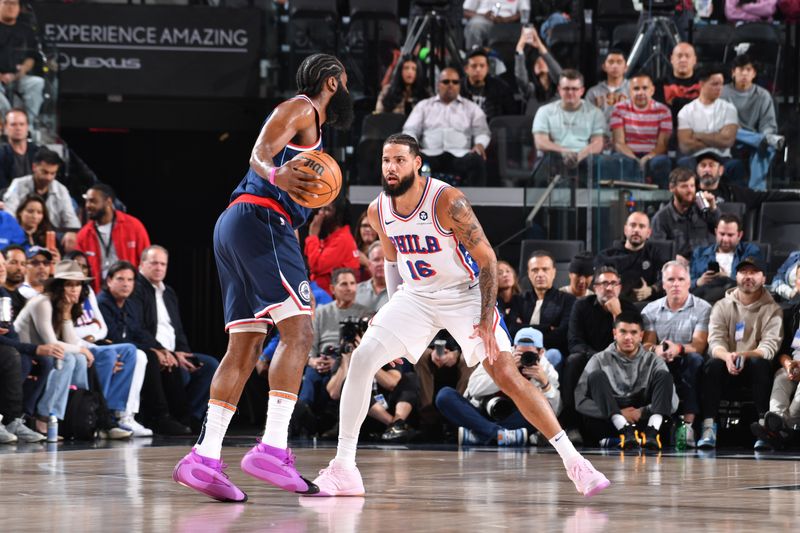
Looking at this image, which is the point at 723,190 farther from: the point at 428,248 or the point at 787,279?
the point at 428,248

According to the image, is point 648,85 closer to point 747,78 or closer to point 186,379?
point 747,78

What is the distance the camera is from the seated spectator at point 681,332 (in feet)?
33.4

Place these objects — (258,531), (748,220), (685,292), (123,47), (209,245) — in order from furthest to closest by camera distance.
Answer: (209,245) < (123,47) < (748,220) < (685,292) < (258,531)

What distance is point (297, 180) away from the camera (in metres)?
5.43

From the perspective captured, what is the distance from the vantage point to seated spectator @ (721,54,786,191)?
1287 centimetres

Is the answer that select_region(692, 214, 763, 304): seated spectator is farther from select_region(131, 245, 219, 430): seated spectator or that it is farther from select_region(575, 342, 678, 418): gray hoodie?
select_region(131, 245, 219, 430): seated spectator

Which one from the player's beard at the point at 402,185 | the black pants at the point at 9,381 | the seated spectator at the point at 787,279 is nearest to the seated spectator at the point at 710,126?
the seated spectator at the point at 787,279

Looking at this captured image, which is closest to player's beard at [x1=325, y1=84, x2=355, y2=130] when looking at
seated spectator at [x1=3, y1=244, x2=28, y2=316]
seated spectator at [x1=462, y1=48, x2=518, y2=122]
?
seated spectator at [x1=3, y1=244, x2=28, y2=316]

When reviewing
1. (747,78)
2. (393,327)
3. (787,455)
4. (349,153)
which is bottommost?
(787,455)

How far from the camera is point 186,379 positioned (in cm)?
1172

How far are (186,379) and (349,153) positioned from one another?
11.1 feet

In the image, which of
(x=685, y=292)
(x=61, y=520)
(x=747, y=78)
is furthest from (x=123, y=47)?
(x=61, y=520)

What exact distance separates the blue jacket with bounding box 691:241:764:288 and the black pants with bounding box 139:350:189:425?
4.63 m

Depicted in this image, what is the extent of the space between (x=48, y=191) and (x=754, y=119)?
721 centimetres
